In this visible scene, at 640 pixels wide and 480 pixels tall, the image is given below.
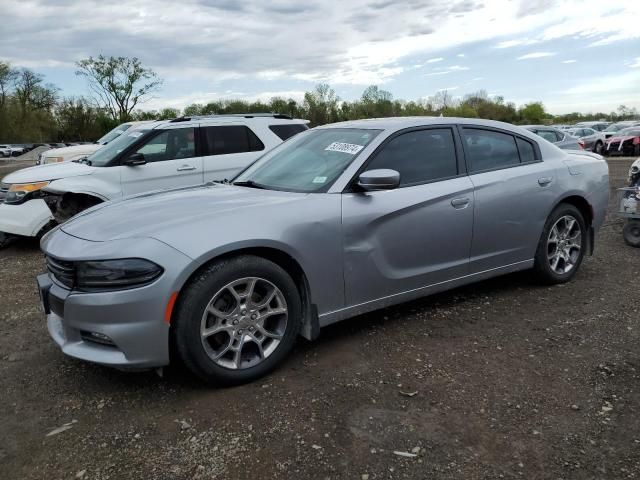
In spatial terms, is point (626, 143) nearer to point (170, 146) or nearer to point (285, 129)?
point (285, 129)

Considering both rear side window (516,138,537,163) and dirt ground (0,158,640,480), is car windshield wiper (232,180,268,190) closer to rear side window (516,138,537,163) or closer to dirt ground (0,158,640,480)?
dirt ground (0,158,640,480)

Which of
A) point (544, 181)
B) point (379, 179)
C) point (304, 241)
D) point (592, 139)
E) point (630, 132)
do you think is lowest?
point (304, 241)

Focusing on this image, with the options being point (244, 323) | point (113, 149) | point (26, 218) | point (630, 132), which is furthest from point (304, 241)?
point (630, 132)

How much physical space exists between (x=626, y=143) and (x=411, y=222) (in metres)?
26.4

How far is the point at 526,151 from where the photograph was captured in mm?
4840

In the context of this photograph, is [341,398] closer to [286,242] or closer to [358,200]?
[286,242]

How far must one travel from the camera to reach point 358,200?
372cm

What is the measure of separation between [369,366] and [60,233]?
7.12 ft

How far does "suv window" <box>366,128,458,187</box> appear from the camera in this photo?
4016 millimetres

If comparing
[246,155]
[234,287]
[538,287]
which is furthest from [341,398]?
[246,155]

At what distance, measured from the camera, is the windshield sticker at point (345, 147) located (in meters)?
3.97

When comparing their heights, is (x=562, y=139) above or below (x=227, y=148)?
above

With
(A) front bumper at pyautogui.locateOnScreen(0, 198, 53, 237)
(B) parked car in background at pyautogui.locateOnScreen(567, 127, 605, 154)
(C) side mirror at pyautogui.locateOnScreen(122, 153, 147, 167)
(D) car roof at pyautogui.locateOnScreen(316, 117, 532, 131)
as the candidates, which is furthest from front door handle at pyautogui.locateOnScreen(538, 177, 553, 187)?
(B) parked car in background at pyautogui.locateOnScreen(567, 127, 605, 154)

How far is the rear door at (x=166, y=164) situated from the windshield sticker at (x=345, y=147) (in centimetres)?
359
